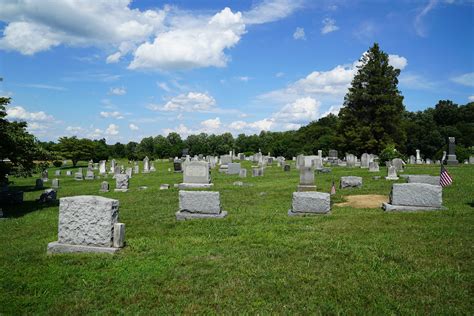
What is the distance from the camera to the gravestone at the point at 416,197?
11.6 m

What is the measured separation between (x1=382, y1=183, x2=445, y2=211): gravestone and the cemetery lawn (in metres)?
0.46

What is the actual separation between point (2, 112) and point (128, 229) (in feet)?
26.9

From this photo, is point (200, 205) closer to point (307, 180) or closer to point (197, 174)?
point (307, 180)

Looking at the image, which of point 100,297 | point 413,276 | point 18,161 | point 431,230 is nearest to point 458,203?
point 431,230

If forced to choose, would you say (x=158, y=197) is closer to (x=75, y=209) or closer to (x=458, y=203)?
(x=75, y=209)

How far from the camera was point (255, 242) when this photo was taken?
864 cm

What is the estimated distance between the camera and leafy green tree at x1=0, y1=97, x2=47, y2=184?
47.2ft

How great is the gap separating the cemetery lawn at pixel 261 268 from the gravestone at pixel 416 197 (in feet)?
1.51

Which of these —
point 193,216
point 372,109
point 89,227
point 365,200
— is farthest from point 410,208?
point 372,109

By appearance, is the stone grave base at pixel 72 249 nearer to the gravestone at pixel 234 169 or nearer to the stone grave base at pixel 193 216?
the stone grave base at pixel 193 216

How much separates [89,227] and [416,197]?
9840 millimetres

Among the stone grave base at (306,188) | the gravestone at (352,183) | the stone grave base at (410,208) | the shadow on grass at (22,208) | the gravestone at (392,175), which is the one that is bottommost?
the shadow on grass at (22,208)

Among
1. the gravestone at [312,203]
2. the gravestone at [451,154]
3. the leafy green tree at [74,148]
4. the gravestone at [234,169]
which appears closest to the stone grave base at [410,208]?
the gravestone at [312,203]

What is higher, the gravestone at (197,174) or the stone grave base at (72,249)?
the gravestone at (197,174)
